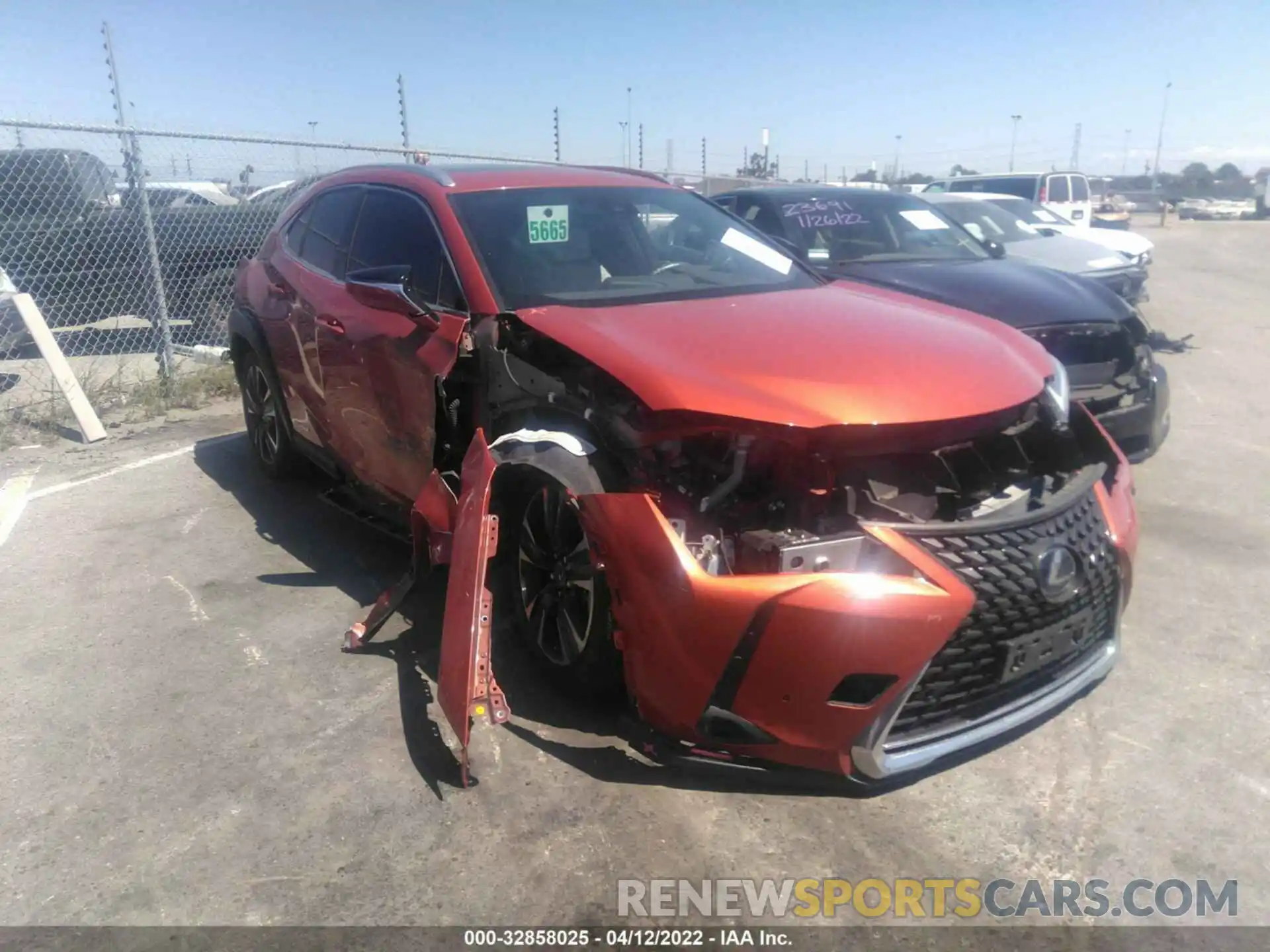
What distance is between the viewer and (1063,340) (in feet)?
17.9

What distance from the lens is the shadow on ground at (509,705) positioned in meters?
2.76

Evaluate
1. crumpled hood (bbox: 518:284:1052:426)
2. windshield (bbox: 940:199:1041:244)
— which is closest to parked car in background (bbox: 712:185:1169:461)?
crumpled hood (bbox: 518:284:1052:426)

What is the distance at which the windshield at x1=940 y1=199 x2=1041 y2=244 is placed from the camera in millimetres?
10078

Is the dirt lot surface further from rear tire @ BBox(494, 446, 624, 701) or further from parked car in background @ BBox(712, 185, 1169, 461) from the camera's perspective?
parked car in background @ BBox(712, 185, 1169, 461)

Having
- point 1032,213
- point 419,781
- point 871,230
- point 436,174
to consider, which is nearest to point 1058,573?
point 419,781

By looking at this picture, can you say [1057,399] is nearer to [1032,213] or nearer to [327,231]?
[327,231]

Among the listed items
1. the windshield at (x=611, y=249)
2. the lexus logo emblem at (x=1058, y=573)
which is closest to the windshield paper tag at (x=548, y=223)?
the windshield at (x=611, y=249)

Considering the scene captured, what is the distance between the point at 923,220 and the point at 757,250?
11.8 ft

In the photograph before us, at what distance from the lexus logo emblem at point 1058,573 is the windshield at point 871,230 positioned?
14.6 ft

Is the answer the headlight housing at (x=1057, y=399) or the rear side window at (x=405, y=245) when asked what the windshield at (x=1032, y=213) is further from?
the rear side window at (x=405, y=245)

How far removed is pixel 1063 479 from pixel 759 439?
3.58ft

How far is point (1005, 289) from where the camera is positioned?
593cm

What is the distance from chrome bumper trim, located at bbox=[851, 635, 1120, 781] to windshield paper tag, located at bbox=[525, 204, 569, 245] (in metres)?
2.19

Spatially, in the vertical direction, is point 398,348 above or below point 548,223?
below
